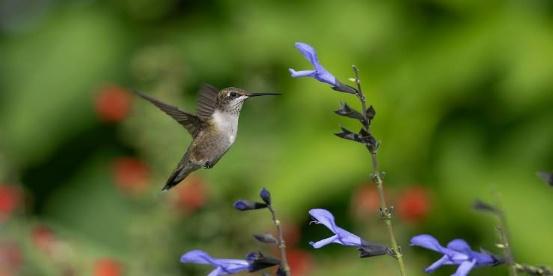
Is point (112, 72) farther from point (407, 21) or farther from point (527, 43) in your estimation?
point (527, 43)

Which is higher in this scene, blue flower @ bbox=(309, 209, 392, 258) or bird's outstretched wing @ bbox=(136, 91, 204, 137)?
bird's outstretched wing @ bbox=(136, 91, 204, 137)

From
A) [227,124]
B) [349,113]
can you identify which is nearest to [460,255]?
[349,113]

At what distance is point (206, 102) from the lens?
2.74m

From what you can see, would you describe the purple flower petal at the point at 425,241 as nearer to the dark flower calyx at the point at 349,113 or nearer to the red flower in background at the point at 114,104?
the dark flower calyx at the point at 349,113

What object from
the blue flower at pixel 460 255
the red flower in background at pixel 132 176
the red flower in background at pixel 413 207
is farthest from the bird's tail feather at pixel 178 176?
the red flower in background at pixel 132 176

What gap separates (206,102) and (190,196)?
182cm

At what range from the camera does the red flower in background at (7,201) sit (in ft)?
15.6

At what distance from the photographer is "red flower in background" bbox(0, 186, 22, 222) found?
4.75 m

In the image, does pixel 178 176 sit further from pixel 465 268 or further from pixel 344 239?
pixel 465 268

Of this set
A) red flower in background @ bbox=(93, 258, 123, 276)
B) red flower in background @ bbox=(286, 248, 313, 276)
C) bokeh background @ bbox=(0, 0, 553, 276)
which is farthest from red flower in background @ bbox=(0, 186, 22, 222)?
red flower in background @ bbox=(286, 248, 313, 276)

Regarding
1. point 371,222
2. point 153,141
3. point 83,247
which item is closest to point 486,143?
point 371,222

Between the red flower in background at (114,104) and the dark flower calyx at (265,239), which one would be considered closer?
the dark flower calyx at (265,239)

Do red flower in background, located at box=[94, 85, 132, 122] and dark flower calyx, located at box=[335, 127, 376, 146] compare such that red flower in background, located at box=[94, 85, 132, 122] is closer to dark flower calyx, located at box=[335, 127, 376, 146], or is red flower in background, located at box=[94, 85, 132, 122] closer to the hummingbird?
the hummingbird

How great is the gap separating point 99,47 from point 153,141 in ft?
7.48
